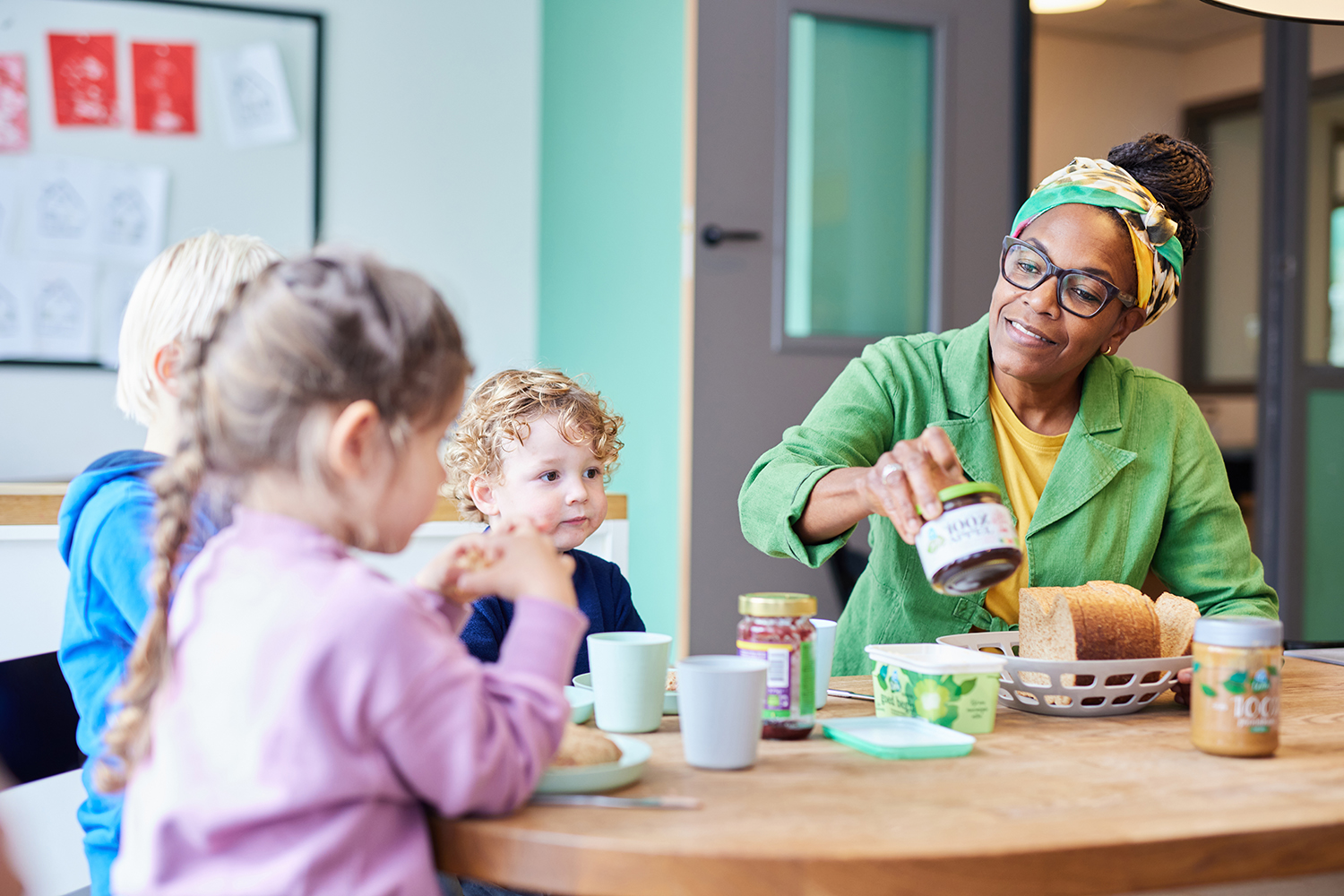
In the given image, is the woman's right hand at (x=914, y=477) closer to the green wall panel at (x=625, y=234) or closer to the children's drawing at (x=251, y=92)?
the green wall panel at (x=625, y=234)

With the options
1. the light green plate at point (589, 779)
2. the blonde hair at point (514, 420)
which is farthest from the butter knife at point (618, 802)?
the blonde hair at point (514, 420)

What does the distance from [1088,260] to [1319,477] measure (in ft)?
9.72

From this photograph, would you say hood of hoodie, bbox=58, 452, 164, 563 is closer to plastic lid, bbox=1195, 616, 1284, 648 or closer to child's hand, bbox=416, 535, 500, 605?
child's hand, bbox=416, 535, 500, 605

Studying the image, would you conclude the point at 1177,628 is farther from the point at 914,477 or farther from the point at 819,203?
the point at 819,203

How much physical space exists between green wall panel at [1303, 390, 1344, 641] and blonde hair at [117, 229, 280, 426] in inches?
147

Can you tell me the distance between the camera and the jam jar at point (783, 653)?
95 centimetres

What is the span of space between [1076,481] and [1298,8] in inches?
24.5

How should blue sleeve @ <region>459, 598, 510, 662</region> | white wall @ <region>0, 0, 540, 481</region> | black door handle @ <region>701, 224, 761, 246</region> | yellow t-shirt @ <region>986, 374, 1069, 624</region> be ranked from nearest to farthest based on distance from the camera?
blue sleeve @ <region>459, 598, 510, 662</region>, yellow t-shirt @ <region>986, 374, 1069, 624</region>, black door handle @ <region>701, 224, 761, 246</region>, white wall @ <region>0, 0, 540, 481</region>

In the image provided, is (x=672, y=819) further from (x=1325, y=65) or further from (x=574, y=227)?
(x=1325, y=65)

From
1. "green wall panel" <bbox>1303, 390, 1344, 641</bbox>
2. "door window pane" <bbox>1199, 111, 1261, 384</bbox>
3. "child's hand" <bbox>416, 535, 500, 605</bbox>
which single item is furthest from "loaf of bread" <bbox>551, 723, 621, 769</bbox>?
"door window pane" <bbox>1199, 111, 1261, 384</bbox>

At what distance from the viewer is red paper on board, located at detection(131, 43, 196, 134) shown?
349cm

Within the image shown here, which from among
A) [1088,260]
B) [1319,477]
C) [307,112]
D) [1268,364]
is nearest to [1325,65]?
[1268,364]

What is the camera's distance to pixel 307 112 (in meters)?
3.67

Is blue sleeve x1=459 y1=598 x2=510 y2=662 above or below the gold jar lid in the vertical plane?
below
